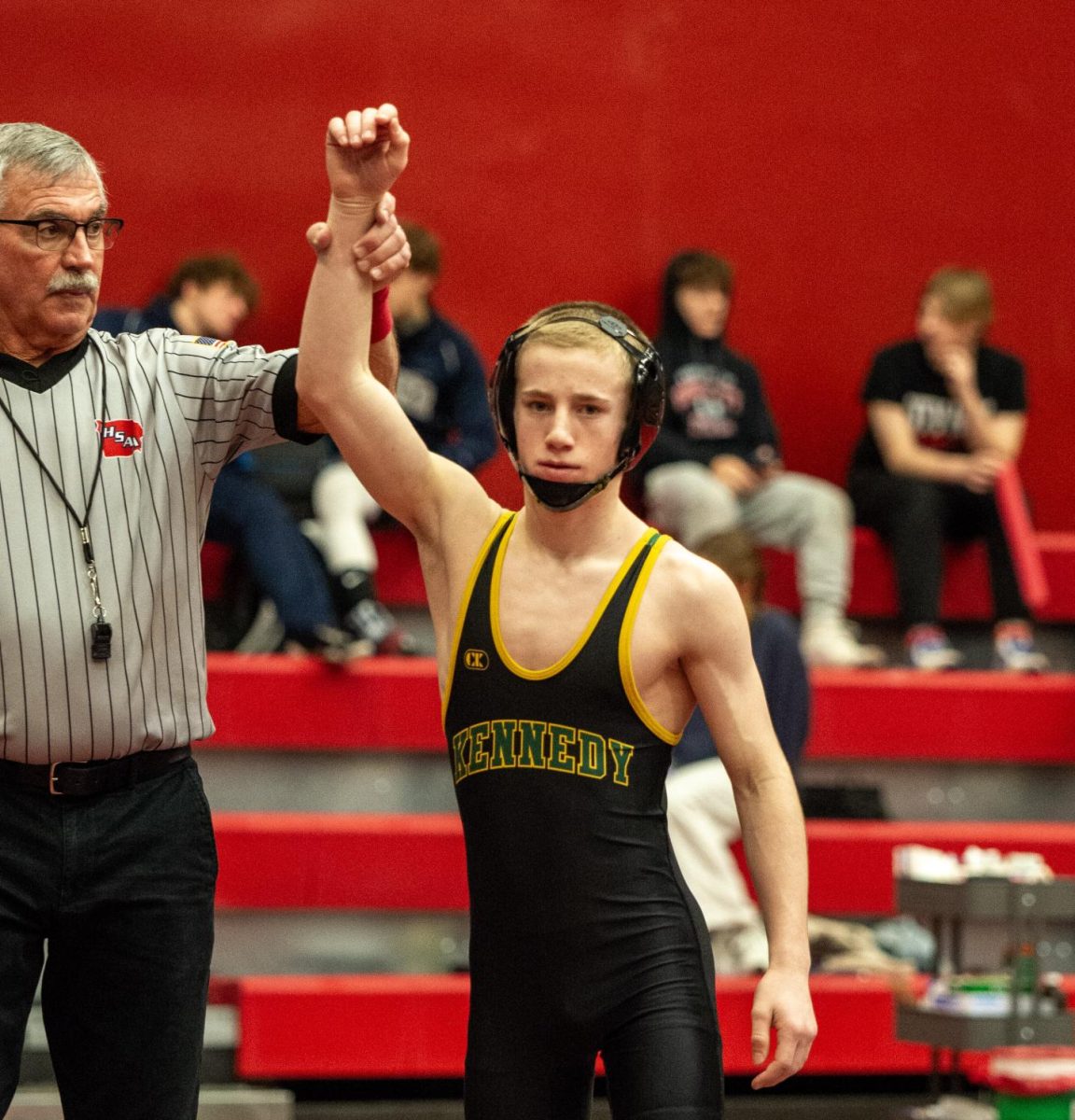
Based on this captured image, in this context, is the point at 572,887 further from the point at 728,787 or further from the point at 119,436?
the point at 728,787

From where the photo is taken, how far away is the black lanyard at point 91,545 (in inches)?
107

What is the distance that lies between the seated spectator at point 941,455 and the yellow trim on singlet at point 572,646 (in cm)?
413

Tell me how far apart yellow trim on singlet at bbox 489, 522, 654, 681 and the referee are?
13.9 inches

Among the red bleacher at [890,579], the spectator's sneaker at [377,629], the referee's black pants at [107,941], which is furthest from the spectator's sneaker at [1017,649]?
the referee's black pants at [107,941]

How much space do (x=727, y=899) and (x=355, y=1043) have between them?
3.51ft

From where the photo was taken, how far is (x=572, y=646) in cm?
282

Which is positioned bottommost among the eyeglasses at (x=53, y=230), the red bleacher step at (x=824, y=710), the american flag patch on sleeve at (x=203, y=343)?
the red bleacher step at (x=824, y=710)

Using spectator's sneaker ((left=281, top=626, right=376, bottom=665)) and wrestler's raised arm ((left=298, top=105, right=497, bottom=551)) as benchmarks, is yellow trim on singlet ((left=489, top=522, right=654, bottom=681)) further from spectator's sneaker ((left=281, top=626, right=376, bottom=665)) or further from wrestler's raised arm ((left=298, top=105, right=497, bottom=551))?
spectator's sneaker ((left=281, top=626, right=376, bottom=665))

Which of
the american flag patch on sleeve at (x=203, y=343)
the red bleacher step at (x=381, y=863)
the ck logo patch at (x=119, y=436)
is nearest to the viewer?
the ck logo patch at (x=119, y=436)

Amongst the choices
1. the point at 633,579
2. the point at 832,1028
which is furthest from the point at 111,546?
the point at 832,1028

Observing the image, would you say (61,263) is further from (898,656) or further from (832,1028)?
(898,656)

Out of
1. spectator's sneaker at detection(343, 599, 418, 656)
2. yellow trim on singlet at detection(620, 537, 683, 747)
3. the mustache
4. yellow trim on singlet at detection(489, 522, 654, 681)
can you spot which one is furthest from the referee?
spectator's sneaker at detection(343, 599, 418, 656)

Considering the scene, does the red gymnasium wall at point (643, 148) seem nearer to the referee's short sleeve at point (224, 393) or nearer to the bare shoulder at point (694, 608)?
the referee's short sleeve at point (224, 393)

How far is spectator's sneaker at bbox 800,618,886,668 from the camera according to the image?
6.77 metres
